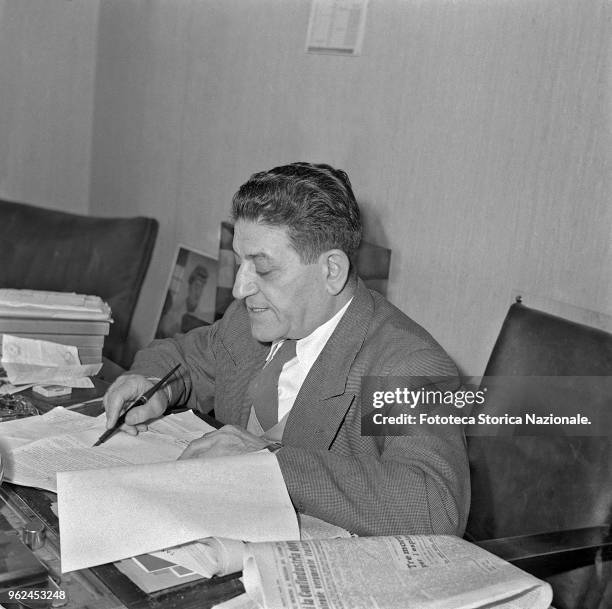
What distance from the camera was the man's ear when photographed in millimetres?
1604

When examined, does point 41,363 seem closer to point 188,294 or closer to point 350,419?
point 350,419

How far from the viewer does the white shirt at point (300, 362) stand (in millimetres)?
1687

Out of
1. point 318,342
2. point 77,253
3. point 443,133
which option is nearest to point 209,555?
point 318,342

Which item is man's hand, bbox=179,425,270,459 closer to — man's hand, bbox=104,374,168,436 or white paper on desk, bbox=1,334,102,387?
man's hand, bbox=104,374,168,436

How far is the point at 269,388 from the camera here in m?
1.77

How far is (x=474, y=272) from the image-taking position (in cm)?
221

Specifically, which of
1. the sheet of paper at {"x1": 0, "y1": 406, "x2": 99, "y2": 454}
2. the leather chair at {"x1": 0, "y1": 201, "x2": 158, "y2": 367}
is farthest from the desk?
the leather chair at {"x1": 0, "y1": 201, "x2": 158, "y2": 367}

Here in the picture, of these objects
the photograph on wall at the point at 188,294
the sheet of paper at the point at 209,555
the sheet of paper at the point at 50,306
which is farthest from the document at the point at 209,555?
the photograph on wall at the point at 188,294

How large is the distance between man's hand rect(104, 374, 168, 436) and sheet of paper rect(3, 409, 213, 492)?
2 centimetres

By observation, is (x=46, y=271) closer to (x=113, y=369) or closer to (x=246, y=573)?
(x=113, y=369)

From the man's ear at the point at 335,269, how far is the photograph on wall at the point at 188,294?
65.1 inches

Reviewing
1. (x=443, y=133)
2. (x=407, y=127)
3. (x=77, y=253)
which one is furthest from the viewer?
(x=77, y=253)

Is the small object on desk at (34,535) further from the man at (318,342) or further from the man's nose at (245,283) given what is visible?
the man's nose at (245,283)

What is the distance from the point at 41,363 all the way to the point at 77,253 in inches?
40.4
